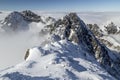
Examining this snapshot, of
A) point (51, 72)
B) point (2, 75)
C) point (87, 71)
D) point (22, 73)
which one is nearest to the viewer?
point (2, 75)

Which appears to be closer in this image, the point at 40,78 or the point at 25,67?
the point at 40,78

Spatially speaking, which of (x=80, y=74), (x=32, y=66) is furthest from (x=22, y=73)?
(x=80, y=74)

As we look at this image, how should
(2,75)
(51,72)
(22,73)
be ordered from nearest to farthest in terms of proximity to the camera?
1. (2,75)
2. (22,73)
3. (51,72)

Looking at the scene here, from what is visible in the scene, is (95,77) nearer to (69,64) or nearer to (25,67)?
(69,64)

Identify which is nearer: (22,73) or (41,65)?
(22,73)

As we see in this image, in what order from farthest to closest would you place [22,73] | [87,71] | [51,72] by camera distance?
[87,71], [51,72], [22,73]

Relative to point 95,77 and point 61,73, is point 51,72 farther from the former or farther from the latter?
point 95,77

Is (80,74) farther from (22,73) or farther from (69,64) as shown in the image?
(22,73)

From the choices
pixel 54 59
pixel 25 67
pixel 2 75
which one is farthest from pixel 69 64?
pixel 2 75
